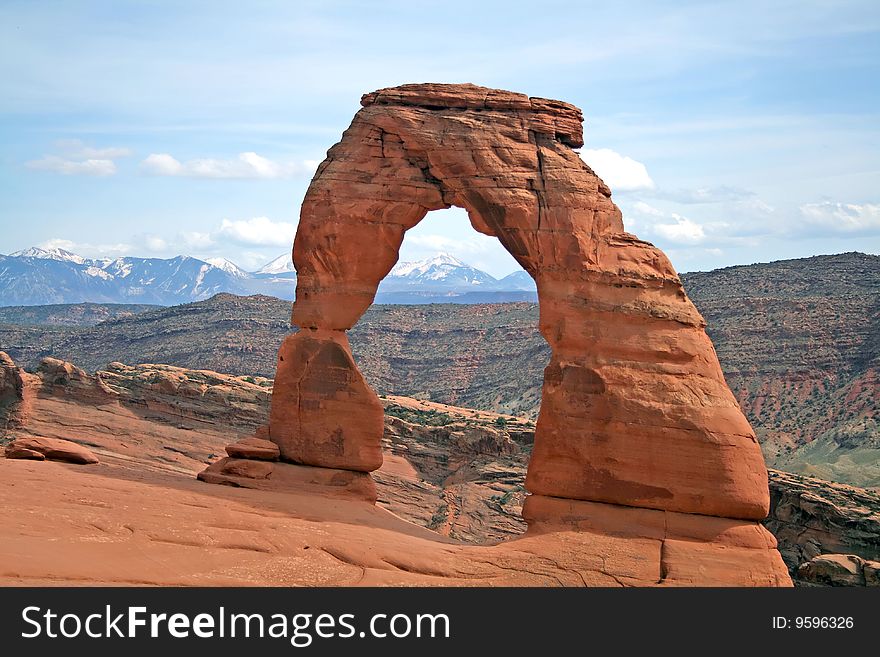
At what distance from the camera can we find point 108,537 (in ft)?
65.3

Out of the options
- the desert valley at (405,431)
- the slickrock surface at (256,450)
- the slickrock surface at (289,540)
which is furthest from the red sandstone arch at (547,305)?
the desert valley at (405,431)

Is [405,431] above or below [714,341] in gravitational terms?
below

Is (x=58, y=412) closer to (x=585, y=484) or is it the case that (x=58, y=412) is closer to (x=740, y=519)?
(x=585, y=484)

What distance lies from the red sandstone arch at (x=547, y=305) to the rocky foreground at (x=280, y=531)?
131 cm

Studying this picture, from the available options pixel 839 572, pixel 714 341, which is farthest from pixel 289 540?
pixel 714 341

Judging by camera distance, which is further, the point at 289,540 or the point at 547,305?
the point at 547,305

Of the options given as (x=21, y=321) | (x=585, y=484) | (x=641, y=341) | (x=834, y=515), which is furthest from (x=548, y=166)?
(x=21, y=321)

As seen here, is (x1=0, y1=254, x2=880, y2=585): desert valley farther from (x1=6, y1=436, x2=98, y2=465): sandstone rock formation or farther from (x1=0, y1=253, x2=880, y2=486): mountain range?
(x1=6, y1=436, x2=98, y2=465): sandstone rock formation

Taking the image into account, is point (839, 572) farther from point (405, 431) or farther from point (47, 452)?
point (405, 431)

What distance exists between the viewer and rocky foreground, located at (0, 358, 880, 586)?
19.3m

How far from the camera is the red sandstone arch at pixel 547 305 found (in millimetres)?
22891

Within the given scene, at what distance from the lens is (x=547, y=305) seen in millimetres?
24312

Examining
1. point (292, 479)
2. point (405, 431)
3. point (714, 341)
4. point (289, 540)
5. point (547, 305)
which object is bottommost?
point (289, 540)

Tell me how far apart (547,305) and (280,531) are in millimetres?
7218
